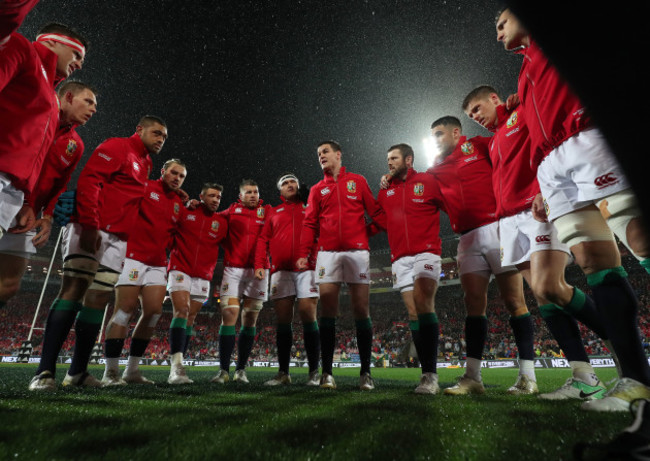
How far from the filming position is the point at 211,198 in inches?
249

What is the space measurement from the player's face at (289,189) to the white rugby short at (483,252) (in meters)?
2.99

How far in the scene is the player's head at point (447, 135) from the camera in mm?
4652

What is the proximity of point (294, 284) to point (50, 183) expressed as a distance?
3290mm

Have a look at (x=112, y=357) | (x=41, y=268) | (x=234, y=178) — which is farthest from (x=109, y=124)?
(x=41, y=268)

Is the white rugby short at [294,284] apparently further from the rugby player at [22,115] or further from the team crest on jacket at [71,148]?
the rugby player at [22,115]

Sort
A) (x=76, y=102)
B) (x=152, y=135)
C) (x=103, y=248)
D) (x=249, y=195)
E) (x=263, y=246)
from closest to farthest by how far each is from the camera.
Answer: (x=76, y=102) → (x=103, y=248) → (x=152, y=135) → (x=263, y=246) → (x=249, y=195)

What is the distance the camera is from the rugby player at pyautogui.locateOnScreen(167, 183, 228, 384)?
18.4 feet

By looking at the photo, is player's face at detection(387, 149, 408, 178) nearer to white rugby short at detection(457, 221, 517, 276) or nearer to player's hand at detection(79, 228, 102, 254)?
white rugby short at detection(457, 221, 517, 276)

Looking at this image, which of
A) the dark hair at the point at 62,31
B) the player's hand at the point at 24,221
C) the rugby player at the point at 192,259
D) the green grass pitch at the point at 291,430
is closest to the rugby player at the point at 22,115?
the dark hair at the point at 62,31

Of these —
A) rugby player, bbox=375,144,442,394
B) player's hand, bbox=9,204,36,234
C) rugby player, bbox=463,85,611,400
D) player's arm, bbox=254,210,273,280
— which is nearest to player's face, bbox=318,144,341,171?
rugby player, bbox=375,144,442,394

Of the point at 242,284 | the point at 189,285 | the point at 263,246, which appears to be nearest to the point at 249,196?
the point at 263,246

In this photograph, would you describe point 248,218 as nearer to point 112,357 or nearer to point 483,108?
point 112,357

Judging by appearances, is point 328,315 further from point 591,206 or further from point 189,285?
point 591,206

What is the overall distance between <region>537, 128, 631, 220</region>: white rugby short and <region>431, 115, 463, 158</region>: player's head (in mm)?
2221
